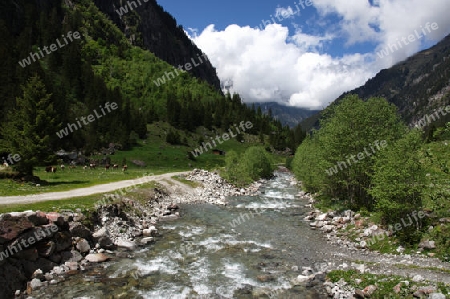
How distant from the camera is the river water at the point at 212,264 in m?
16.8

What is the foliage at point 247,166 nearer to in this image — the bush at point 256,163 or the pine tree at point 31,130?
the bush at point 256,163

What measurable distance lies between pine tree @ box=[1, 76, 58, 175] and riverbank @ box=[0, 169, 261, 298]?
12.8m

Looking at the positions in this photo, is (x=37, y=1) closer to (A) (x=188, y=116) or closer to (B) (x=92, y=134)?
(A) (x=188, y=116)

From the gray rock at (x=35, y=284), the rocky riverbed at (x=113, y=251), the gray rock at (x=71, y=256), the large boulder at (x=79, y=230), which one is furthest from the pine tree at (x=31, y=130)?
the gray rock at (x=35, y=284)

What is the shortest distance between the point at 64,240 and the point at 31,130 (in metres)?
22.9

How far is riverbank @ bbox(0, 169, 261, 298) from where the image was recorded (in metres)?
16.3

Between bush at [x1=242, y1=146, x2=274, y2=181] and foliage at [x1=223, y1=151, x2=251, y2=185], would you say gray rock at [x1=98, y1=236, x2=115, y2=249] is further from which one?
bush at [x1=242, y1=146, x2=274, y2=181]

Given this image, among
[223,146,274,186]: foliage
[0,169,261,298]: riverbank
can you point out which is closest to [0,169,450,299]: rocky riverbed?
[0,169,261,298]: riverbank

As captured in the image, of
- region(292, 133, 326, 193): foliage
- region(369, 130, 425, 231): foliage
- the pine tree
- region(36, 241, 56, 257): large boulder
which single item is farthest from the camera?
region(292, 133, 326, 193): foliage

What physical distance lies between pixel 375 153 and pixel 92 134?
277ft

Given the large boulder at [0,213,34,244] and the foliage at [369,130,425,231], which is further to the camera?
the foliage at [369,130,425,231]

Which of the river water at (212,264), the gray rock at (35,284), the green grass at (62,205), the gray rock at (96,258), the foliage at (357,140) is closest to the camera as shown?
the gray rock at (35,284)

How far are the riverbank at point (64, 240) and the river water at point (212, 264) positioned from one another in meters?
1.01

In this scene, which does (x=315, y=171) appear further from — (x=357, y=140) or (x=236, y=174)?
(x=236, y=174)
